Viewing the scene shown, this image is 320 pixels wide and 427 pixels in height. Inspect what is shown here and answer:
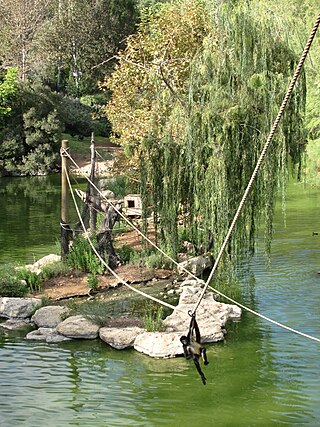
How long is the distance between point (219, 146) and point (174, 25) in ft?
29.8

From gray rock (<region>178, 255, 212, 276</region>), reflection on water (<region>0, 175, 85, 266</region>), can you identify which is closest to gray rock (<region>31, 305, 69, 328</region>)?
gray rock (<region>178, 255, 212, 276</region>)

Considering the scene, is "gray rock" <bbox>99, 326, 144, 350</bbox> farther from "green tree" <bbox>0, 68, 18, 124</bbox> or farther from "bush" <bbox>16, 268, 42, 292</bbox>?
"green tree" <bbox>0, 68, 18, 124</bbox>

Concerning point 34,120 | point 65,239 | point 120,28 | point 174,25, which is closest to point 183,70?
point 174,25

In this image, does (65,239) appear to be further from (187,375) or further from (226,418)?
(226,418)

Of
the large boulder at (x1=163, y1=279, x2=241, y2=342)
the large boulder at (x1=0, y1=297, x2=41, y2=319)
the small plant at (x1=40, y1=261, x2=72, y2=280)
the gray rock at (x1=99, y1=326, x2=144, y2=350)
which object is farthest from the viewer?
the small plant at (x1=40, y1=261, x2=72, y2=280)

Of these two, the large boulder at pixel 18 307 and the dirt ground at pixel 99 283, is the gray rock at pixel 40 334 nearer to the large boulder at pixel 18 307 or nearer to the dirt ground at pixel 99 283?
the large boulder at pixel 18 307

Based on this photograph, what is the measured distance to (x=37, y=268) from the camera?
1477 cm

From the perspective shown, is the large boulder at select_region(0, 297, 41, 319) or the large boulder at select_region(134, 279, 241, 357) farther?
the large boulder at select_region(0, 297, 41, 319)

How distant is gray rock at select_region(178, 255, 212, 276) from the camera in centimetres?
1466

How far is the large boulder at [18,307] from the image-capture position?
1232cm

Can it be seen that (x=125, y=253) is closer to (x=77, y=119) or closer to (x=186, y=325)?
(x=186, y=325)

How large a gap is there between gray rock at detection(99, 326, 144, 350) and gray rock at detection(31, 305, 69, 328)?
1.00 meters

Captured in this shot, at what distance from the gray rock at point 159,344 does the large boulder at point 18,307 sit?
252cm

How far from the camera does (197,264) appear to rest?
1482cm
